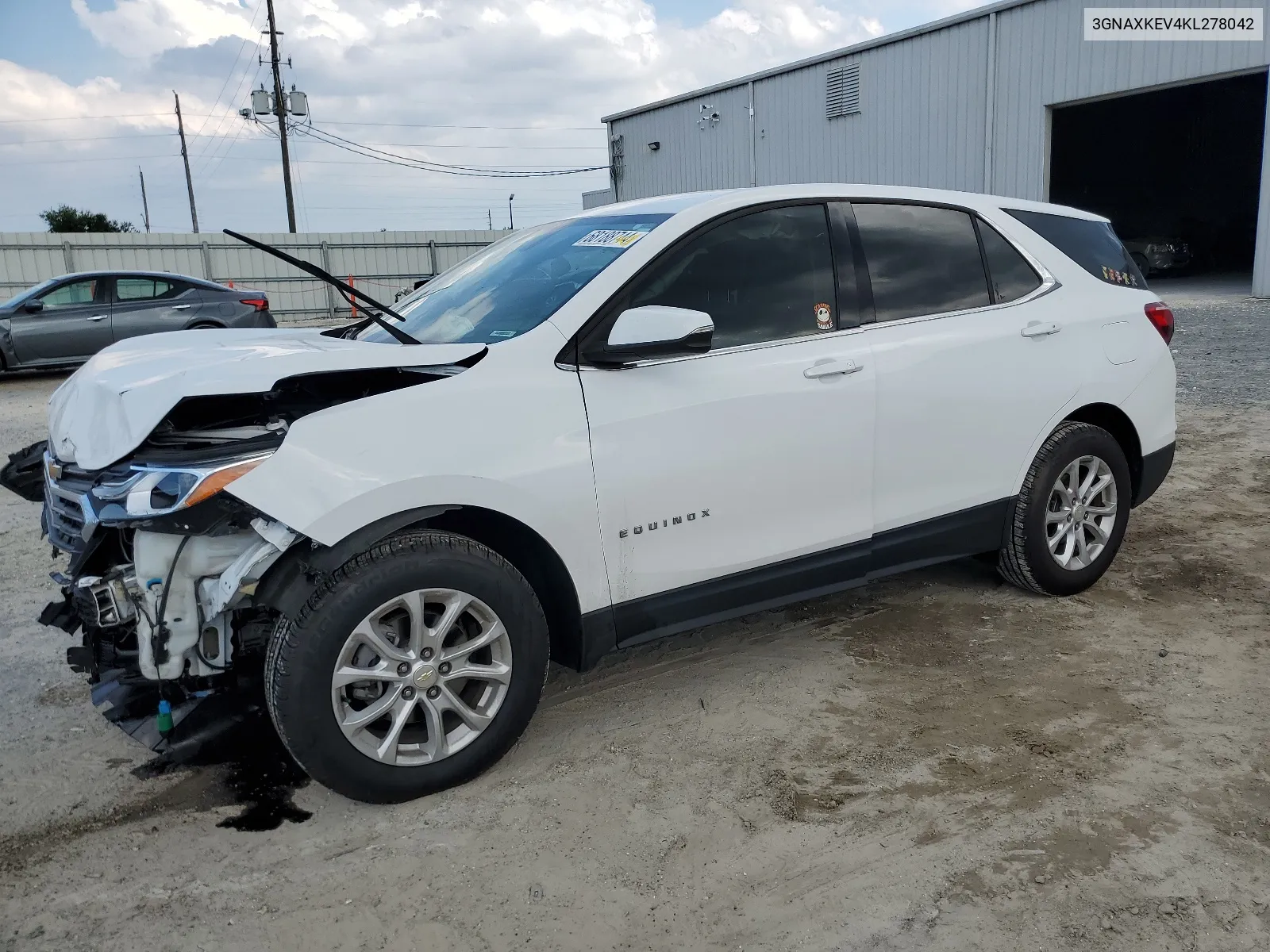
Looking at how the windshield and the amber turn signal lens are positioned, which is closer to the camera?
the amber turn signal lens

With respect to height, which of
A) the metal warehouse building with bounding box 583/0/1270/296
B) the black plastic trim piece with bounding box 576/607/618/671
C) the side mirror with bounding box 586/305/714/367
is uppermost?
the metal warehouse building with bounding box 583/0/1270/296

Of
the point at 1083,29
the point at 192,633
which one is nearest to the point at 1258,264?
the point at 1083,29

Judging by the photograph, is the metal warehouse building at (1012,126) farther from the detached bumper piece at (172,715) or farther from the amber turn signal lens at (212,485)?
the amber turn signal lens at (212,485)

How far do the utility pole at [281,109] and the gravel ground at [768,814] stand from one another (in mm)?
31214

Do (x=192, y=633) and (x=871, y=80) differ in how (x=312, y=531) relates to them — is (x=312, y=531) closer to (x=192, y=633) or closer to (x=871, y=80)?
(x=192, y=633)

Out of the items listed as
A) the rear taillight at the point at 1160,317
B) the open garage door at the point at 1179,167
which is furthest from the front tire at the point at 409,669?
the open garage door at the point at 1179,167

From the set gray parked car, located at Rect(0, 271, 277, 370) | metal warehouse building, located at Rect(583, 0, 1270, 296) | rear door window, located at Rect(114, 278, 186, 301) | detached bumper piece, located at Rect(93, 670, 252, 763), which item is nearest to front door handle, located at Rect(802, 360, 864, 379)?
detached bumper piece, located at Rect(93, 670, 252, 763)

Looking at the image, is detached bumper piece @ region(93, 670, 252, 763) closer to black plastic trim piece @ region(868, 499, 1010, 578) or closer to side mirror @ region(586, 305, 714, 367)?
side mirror @ region(586, 305, 714, 367)

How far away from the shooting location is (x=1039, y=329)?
4.12m

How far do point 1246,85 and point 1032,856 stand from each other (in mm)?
33016

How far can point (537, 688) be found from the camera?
310cm

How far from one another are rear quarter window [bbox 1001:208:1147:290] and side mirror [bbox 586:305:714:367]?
2.08m

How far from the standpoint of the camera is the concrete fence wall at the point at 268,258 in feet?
73.9

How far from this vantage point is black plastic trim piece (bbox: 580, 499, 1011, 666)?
3254 mm
